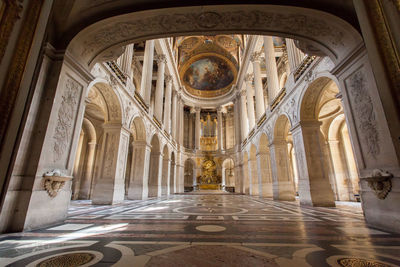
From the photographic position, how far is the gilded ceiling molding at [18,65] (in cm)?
129

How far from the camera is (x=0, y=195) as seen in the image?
1.30 m

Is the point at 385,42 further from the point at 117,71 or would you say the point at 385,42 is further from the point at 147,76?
the point at 147,76

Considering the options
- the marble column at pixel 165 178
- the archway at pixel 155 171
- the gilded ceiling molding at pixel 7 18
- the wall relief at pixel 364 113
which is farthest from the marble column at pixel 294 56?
the marble column at pixel 165 178

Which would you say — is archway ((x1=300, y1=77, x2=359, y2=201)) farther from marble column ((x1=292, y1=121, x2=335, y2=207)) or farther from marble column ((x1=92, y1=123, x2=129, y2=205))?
marble column ((x1=92, y1=123, x2=129, y2=205))

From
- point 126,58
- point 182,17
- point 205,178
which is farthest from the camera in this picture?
point 205,178

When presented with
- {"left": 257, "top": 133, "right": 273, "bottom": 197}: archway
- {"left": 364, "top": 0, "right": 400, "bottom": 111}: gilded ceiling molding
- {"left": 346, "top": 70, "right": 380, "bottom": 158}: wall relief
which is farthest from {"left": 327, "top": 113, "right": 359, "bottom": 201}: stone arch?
{"left": 364, "top": 0, "right": 400, "bottom": 111}: gilded ceiling molding

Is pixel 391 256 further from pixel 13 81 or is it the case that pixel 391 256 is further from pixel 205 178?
pixel 205 178

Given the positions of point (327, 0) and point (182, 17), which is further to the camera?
point (182, 17)

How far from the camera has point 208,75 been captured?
79.0ft

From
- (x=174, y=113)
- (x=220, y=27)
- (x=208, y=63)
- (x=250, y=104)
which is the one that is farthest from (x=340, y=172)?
(x=208, y=63)

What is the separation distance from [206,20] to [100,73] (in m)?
4.30

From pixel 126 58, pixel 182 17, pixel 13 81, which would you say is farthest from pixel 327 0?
pixel 126 58

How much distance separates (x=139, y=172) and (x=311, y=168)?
816 centimetres

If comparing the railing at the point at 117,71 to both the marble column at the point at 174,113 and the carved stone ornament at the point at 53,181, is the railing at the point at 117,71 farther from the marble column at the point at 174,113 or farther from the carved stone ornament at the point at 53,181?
the marble column at the point at 174,113
